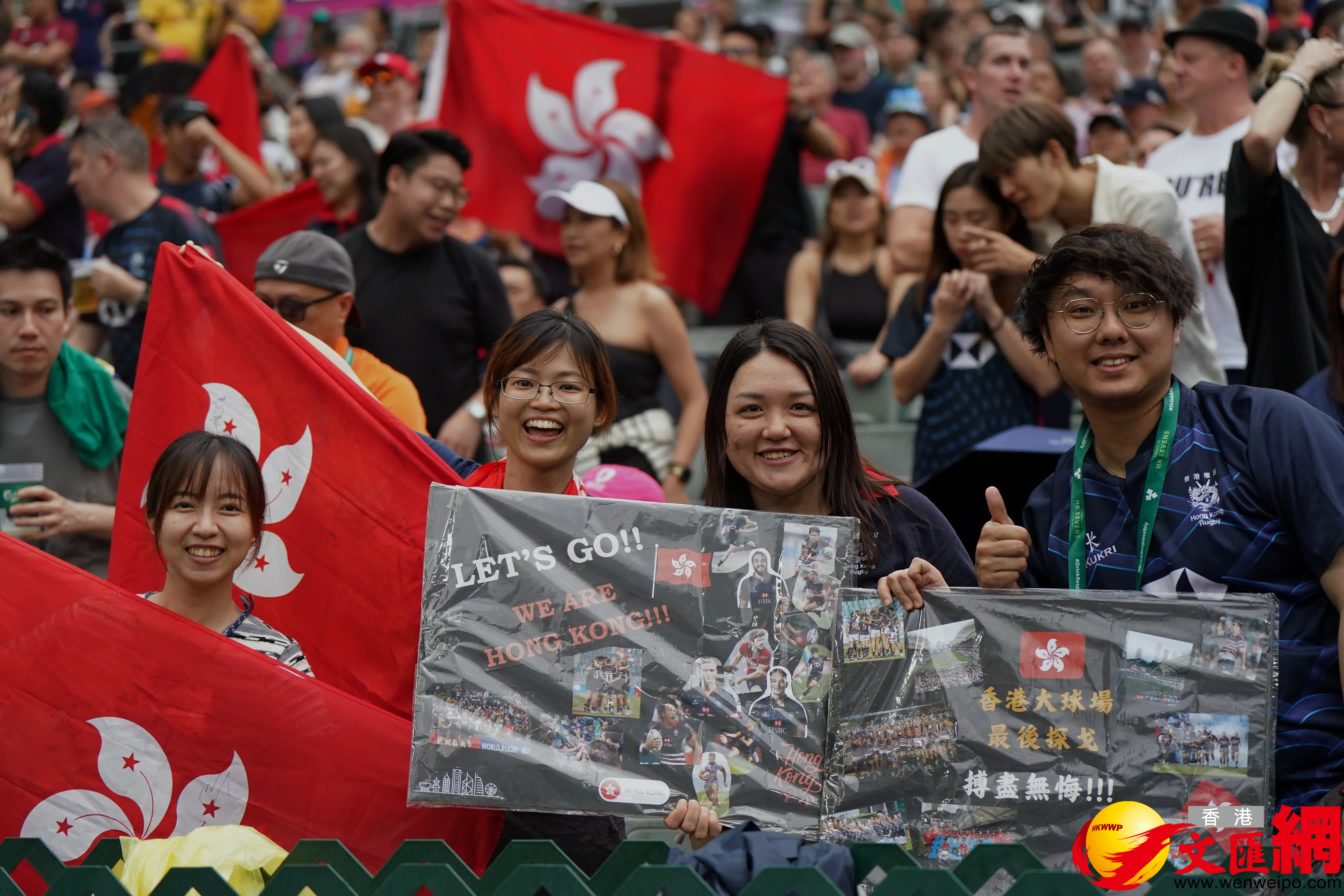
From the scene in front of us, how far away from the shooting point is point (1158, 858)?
2.99 meters

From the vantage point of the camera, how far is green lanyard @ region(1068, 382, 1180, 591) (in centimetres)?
323

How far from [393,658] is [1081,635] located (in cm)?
184

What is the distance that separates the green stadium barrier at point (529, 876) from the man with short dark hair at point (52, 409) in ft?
7.37

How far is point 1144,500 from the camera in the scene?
10.6ft

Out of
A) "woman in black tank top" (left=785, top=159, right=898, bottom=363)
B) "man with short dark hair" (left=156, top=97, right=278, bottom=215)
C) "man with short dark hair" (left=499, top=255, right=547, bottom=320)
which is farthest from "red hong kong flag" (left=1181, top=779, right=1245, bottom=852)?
"man with short dark hair" (left=156, top=97, right=278, bottom=215)

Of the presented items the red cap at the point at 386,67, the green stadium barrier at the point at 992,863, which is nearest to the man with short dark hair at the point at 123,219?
the red cap at the point at 386,67

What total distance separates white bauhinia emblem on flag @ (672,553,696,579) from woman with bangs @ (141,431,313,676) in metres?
1.06

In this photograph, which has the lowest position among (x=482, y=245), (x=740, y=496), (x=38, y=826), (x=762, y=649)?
(x=38, y=826)

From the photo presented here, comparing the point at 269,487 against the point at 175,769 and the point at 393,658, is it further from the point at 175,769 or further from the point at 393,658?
the point at 175,769

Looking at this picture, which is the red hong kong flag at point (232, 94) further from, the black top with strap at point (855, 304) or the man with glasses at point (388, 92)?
the black top with strap at point (855, 304)

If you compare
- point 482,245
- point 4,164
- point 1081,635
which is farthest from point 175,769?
point 482,245

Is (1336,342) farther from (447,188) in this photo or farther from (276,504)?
(447,188)

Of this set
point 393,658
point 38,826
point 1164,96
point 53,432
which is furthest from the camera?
point 1164,96

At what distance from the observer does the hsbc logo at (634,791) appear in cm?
317
